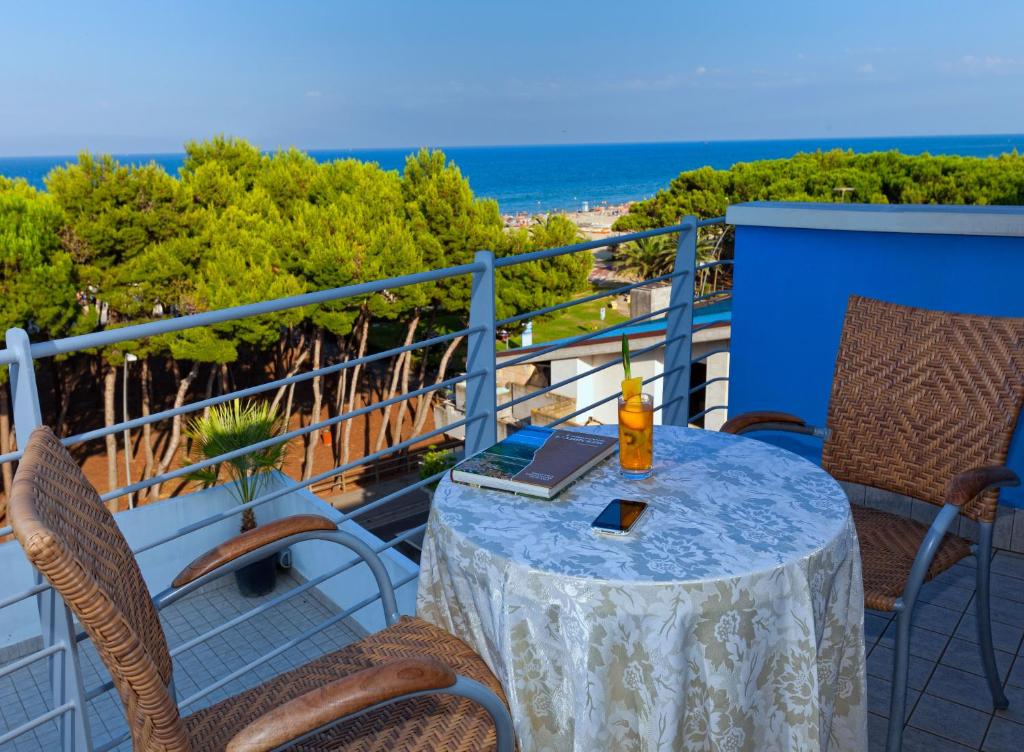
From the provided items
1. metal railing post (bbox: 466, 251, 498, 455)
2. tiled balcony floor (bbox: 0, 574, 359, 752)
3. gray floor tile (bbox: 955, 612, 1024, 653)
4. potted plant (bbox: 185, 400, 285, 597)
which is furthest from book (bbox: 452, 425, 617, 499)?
potted plant (bbox: 185, 400, 285, 597)

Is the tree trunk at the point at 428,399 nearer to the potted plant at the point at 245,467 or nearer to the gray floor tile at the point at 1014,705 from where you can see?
the potted plant at the point at 245,467

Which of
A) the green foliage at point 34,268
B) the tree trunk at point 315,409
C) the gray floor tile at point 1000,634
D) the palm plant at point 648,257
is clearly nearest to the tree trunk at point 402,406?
the tree trunk at point 315,409

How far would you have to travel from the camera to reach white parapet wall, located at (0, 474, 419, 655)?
6.12m

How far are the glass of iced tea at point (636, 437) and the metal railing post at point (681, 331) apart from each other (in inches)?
70.9

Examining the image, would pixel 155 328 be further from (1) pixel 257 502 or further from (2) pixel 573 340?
(2) pixel 573 340

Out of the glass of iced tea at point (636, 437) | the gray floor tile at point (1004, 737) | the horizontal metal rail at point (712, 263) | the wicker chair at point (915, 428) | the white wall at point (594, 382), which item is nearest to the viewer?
the glass of iced tea at point (636, 437)

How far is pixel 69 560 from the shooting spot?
0.96 metres

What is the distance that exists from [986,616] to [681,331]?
70.2 inches

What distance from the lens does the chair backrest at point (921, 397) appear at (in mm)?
2068

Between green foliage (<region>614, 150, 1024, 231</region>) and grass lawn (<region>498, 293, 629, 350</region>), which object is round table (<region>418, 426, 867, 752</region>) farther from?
grass lawn (<region>498, 293, 629, 350</region>)

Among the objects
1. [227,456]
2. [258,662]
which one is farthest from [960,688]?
[227,456]

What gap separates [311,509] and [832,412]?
16.9ft

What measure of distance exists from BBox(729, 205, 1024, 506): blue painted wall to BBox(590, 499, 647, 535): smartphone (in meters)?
2.24

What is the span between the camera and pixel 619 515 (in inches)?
56.9
